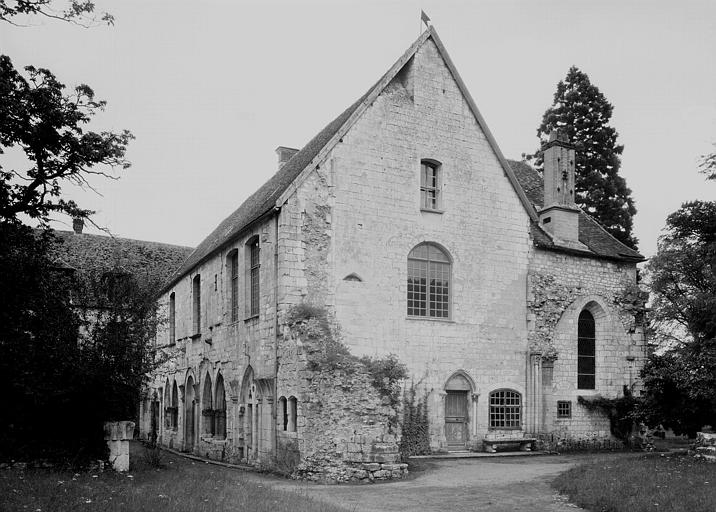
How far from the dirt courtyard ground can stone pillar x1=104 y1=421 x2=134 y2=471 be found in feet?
11.4

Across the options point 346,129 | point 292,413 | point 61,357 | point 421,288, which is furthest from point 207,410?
point 346,129

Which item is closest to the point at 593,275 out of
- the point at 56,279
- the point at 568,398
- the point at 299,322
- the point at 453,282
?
the point at 568,398

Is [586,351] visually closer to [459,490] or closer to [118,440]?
[459,490]

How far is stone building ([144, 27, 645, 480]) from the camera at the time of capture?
21266mm

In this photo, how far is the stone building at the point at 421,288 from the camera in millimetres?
21266

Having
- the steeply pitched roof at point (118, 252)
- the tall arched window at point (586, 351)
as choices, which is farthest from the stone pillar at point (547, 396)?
the steeply pitched roof at point (118, 252)

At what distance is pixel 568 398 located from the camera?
25891 millimetres

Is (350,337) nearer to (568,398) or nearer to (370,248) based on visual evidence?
(370,248)

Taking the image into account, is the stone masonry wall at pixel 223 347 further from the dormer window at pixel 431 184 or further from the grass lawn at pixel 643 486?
the grass lawn at pixel 643 486

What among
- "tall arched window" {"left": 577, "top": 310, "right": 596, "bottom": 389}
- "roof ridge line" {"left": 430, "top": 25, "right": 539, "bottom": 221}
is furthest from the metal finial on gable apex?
"tall arched window" {"left": 577, "top": 310, "right": 596, "bottom": 389}

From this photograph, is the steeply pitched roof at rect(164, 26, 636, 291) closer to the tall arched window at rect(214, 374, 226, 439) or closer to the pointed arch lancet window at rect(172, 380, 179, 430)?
the tall arched window at rect(214, 374, 226, 439)

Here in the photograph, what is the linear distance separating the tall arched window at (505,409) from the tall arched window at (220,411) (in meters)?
9.20

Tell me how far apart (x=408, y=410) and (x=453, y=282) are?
443 centimetres

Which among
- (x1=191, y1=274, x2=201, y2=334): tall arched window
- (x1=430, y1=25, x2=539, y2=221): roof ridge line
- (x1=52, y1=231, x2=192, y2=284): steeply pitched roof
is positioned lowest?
(x1=191, y1=274, x2=201, y2=334): tall arched window
